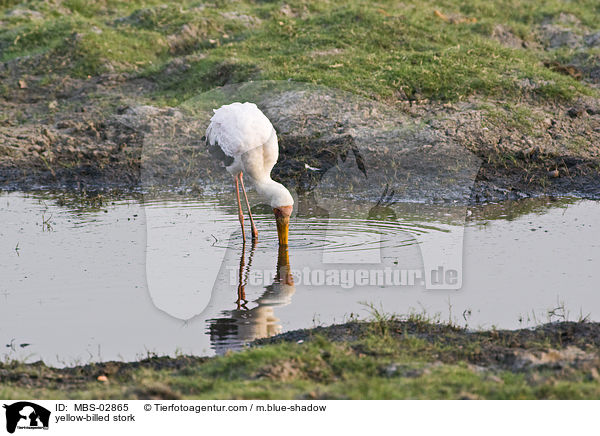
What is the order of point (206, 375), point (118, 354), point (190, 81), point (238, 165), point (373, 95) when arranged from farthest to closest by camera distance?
point (190, 81) < point (373, 95) < point (238, 165) < point (118, 354) < point (206, 375)

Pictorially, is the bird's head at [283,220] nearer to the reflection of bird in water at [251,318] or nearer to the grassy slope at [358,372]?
the reflection of bird in water at [251,318]

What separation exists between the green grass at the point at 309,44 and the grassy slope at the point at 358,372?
22.1 feet

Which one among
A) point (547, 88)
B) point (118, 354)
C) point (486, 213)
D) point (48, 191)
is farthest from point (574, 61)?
point (118, 354)

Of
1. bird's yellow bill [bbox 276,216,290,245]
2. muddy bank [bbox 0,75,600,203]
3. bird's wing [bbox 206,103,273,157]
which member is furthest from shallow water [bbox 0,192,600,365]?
bird's wing [bbox 206,103,273,157]

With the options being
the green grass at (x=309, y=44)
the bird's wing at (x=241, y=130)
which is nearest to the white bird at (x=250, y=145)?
the bird's wing at (x=241, y=130)

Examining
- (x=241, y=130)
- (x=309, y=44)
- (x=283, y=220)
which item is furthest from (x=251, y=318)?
(x=309, y=44)

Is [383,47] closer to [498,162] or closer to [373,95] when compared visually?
[373,95]

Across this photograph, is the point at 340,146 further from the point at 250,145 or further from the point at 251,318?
the point at 251,318

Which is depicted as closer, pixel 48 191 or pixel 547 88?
pixel 48 191

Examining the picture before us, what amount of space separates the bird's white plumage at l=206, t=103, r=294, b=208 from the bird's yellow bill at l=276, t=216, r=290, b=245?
1.01 ft

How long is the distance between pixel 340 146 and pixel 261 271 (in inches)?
143

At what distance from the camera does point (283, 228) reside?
7949 millimetres

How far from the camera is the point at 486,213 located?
358 inches

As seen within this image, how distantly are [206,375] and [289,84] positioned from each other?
7.63 metres
